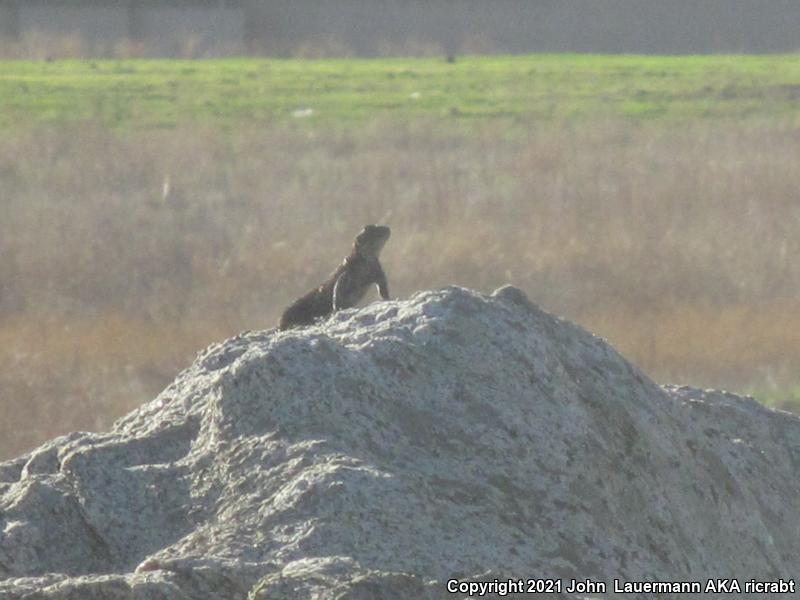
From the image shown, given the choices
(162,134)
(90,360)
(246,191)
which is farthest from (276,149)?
(90,360)

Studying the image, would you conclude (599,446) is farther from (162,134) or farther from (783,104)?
(783,104)

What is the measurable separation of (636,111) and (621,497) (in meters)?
20.0

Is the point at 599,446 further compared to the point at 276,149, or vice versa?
the point at 276,149

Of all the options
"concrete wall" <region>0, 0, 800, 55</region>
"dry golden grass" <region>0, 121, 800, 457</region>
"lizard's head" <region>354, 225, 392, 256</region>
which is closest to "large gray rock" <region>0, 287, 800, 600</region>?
"lizard's head" <region>354, 225, 392, 256</region>

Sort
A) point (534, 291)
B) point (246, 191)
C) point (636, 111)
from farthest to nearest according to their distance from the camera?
point (636, 111) → point (246, 191) → point (534, 291)

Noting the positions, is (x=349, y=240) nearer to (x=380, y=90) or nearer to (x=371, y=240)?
(x=371, y=240)

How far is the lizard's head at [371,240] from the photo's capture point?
4.86 m

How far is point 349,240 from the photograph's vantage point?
1209cm

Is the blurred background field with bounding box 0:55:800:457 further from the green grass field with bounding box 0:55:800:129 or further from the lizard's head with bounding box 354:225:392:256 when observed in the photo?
the lizard's head with bounding box 354:225:392:256

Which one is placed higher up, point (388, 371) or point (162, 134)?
point (388, 371)

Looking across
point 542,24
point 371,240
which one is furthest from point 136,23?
point 371,240

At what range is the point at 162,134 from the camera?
17.8 metres

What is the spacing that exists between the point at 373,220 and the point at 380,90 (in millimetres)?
13208

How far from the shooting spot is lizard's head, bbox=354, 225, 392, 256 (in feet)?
16.0
